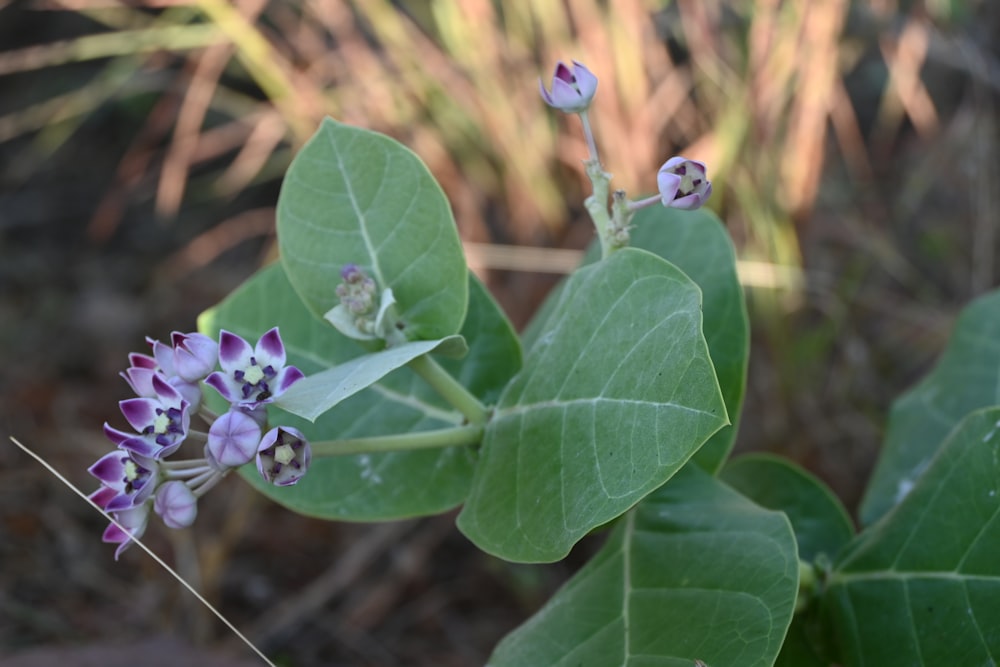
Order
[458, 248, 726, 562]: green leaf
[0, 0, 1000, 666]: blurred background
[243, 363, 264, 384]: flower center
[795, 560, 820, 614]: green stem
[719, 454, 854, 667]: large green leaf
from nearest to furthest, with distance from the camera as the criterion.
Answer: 1. [458, 248, 726, 562]: green leaf
2. [243, 363, 264, 384]: flower center
3. [795, 560, 820, 614]: green stem
4. [719, 454, 854, 667]: large green leaf
5. [0, 0, 1000, 666]: blurred background

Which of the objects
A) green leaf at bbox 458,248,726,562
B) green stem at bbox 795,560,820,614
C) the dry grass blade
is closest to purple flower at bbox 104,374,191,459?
green leaf at bbox 458,248,726,562

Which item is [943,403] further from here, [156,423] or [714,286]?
[156,423]

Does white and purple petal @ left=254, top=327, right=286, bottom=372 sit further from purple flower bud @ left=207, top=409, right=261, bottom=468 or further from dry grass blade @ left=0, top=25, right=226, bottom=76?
dry grass blade @ left=0, top=25, right=226, bottom=76

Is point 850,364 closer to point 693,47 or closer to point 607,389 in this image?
point 693,47

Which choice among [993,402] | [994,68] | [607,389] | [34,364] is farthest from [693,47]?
[34,364]

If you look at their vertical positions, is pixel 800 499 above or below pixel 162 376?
below

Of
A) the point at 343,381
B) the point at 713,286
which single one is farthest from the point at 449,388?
the point at 713,286

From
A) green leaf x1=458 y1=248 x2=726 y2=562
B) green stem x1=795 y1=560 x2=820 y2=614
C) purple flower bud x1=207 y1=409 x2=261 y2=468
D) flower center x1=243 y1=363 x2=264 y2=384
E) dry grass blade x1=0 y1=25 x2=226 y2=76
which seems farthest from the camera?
dry grass blade x1=0 y1=25 x2=226 y2=76
